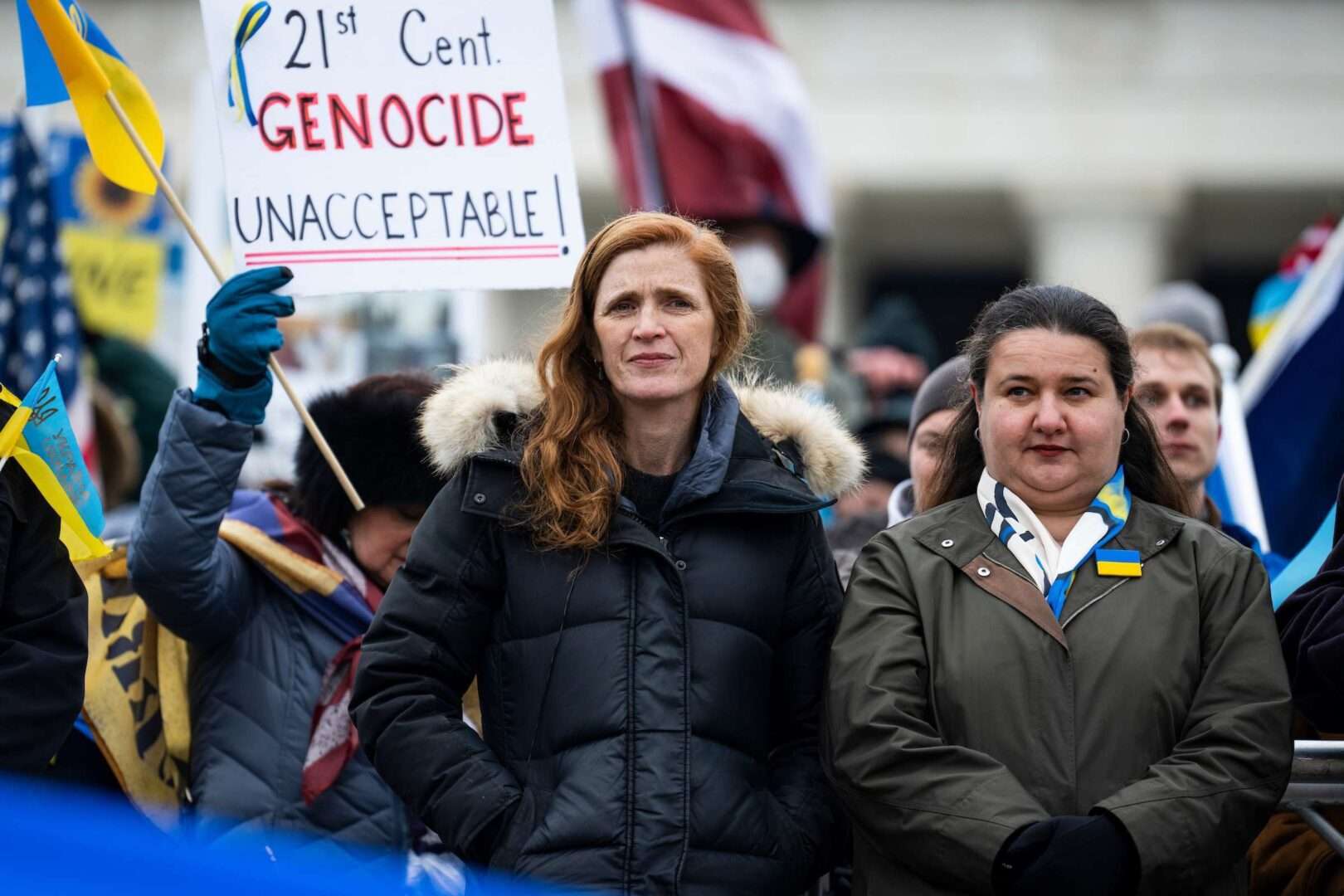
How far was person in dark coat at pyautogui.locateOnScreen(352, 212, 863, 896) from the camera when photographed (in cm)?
346

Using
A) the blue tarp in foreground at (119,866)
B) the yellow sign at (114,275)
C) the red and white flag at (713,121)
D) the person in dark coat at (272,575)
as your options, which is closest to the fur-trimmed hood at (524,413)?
the person in dark coat at (272,575)

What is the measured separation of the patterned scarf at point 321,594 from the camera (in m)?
4.24

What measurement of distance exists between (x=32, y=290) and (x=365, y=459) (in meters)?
3.29

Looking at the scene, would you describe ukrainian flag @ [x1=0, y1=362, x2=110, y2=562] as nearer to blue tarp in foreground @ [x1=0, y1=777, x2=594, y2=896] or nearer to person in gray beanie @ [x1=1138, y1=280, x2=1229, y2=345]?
blue tarp in foreground @ [x1=0, y1=777, x2=594, y2=896]

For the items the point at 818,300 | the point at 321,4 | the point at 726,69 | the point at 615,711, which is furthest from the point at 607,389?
the point at 818,300

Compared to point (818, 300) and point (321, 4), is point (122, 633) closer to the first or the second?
point (321, 4)

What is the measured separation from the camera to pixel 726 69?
8.25m

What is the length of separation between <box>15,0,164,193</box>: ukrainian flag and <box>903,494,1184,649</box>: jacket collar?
72.3 inches

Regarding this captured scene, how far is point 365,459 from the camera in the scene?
4.57 metres

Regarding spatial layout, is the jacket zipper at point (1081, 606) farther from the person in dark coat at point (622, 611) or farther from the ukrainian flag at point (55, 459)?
the ukrainian flag at point (55, 459)

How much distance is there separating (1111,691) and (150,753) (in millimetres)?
2058

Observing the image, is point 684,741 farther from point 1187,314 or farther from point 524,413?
point 1187,314

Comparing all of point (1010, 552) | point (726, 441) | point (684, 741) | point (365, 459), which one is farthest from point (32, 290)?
point (1010, 552)

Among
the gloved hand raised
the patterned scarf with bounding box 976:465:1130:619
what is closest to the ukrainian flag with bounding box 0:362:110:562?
the gloved hand raised
